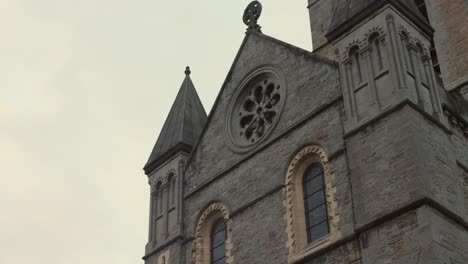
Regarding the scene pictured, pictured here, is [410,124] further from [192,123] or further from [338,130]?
[192,123]

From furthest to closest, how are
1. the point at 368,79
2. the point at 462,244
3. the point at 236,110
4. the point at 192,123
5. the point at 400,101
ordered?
the point at 192,123, the point at 236,110, the point at 368,79, the point at 400,101, the point at 462,244

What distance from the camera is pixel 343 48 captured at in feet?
60.2

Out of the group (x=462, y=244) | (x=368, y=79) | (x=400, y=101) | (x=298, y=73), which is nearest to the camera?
(x=462, y=244)

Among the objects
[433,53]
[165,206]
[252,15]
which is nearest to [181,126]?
[165,206]

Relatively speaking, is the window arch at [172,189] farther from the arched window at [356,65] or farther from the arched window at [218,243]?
the arched window at [356,65]

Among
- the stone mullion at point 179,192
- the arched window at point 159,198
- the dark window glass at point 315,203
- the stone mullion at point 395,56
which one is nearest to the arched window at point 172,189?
the stone mullion at point 179,192

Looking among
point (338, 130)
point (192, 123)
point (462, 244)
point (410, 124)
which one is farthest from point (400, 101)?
point (192, 123)

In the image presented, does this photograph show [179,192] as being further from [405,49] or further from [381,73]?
[405,49]

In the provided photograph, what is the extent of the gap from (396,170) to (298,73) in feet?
16.4

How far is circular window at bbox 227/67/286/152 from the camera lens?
20.0 m

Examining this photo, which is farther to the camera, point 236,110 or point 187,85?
point 187,85

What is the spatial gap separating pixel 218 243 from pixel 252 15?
23.1ft

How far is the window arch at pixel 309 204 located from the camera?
16938 mm

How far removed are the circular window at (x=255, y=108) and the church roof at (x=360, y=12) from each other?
2.32m
